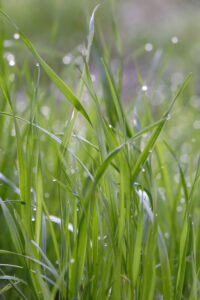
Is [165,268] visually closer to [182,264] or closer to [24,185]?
[182,264]

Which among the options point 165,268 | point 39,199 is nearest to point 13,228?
point 39,199

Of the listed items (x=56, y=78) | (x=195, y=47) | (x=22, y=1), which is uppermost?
(x=22, y=1)

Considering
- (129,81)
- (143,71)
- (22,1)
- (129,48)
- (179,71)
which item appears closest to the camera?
(179,71)

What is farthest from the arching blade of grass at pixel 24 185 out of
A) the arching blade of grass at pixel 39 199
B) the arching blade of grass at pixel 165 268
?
the arching blade of grass at pixel 165 268

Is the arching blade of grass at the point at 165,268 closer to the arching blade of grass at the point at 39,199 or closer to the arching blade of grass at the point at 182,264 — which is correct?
the arching blade of grass at the point at 182,264

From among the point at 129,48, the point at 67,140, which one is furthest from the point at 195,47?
the point at 67,140

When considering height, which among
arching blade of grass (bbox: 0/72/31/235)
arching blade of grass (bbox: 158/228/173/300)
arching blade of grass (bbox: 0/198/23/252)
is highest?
arching blade of grass (bbox: 0/72/31/235)

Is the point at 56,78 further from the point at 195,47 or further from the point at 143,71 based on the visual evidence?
the point at 143,71

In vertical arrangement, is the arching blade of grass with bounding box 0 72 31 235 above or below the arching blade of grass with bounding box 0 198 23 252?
above

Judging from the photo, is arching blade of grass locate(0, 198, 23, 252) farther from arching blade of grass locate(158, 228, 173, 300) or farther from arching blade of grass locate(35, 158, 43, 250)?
arching blade of grass locate(158, 228, 173, 300)

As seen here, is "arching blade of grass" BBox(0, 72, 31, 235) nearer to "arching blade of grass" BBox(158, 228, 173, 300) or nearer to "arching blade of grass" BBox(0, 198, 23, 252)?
"arching blade of grass" BBox(0, 198, 23, 252)

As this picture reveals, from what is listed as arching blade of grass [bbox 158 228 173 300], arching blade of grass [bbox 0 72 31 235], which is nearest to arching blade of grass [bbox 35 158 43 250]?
arching blade of grass [bbox 0 72 31 235]
